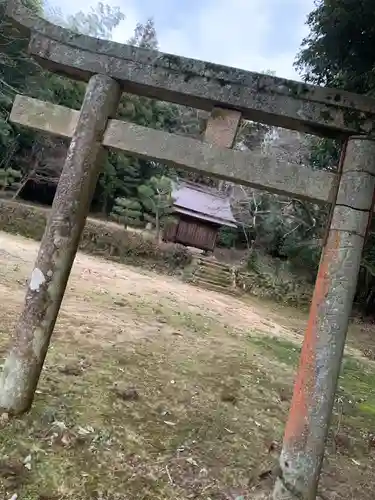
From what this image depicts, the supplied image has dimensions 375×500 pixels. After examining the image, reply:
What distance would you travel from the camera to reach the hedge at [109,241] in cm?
1967

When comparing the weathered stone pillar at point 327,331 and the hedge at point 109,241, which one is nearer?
the weathered stone pillar at point 327,331

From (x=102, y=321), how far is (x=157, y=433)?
4.24m

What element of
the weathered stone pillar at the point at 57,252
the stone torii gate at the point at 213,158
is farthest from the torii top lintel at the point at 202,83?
the weathered stone pillar at the point at 57,252

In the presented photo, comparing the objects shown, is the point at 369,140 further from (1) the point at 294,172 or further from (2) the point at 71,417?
(2) the point at 71,417

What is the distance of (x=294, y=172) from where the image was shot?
3.51 metres

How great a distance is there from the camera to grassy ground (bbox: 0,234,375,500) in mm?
3266

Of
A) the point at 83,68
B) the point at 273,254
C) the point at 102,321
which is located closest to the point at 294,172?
the point at 83,68

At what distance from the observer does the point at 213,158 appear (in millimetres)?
3594

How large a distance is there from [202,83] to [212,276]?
56.5ft

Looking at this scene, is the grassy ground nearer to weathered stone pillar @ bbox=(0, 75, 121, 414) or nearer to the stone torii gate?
weathered stone pillar @ bbox=(0, 75, 121, 414)

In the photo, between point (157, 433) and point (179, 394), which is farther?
point (179, 394)

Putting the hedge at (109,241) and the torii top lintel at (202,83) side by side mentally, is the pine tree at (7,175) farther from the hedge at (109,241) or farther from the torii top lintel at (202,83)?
the torii top lintel at (202,83)

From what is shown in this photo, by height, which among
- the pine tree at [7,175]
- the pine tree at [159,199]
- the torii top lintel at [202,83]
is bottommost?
the torii top lintel at [202,83]

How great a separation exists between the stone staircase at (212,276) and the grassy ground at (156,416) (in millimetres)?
9705
